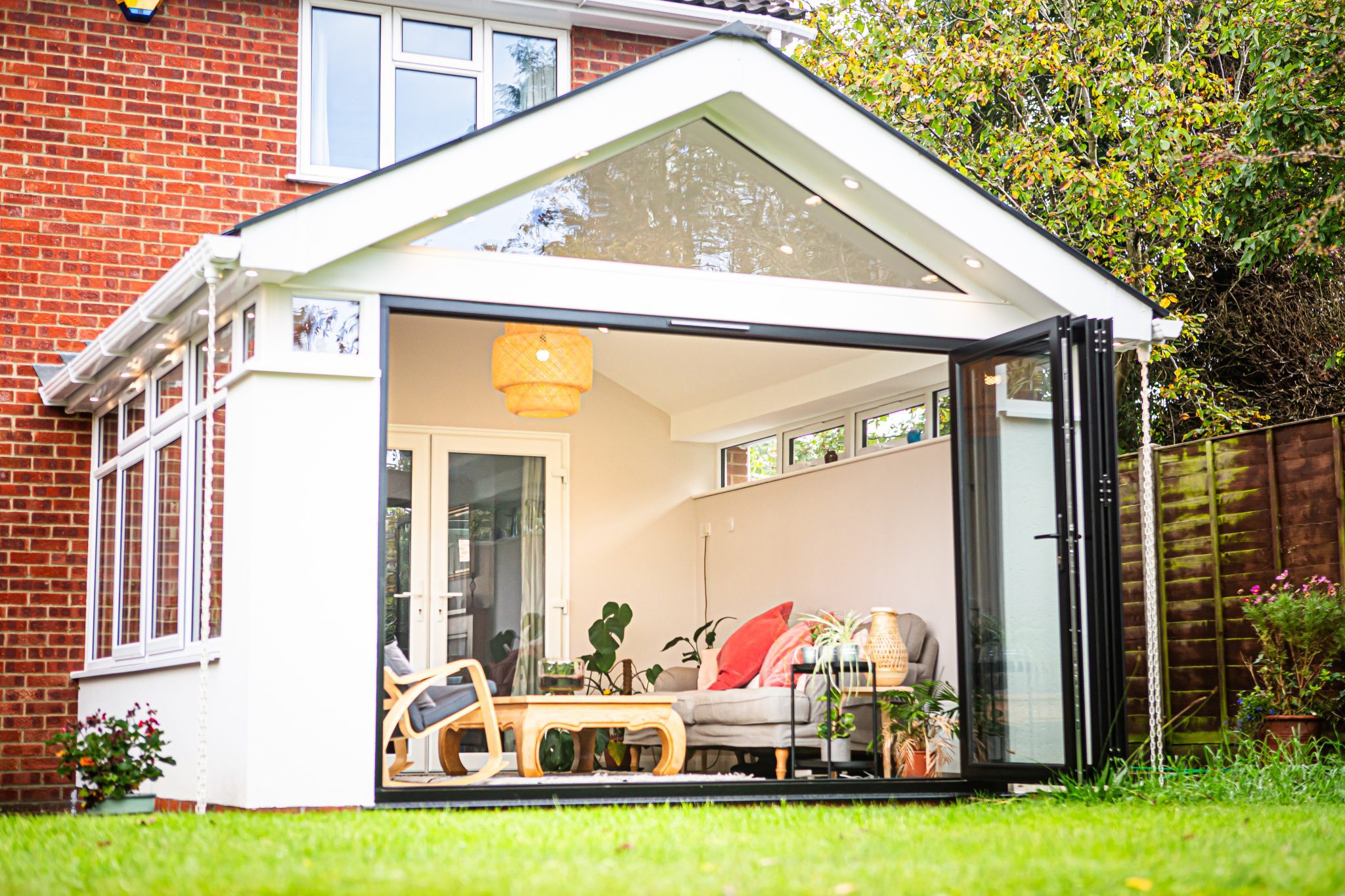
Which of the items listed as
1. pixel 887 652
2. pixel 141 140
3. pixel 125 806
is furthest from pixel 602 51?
pixel 125 806

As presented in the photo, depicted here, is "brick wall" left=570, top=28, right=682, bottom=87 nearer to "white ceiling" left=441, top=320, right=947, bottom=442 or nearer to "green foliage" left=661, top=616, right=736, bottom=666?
"white ceiling" left=441, top=320, right=947, bottom=442

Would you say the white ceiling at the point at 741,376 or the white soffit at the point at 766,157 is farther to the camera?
the white ceiling at the point at 741,376

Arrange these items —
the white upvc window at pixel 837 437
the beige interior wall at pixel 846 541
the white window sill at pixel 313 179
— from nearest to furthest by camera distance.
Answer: the beige interior wall at pixel 846 541 → the white upvc window at pixel 837 437 → the white window sill at pixel 313 179

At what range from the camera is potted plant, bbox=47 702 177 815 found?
6613 millimetres

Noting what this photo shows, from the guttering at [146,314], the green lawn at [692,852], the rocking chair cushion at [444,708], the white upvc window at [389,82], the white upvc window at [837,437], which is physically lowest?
the green lawn at [692,852]

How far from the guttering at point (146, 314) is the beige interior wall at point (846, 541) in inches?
173

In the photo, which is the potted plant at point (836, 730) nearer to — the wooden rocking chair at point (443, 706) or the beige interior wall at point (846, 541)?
the beige interior wall at point (846, 541)

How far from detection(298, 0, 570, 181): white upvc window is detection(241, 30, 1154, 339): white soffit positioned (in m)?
3.31

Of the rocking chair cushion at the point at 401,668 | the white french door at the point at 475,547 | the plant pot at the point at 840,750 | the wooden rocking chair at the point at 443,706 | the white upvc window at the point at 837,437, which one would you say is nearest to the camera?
the wooden rocking chair at the point at 443,706

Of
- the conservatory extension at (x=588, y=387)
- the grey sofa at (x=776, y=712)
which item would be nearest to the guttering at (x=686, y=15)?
the conservatory extension at (x=588, y=387)

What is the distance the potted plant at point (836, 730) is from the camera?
8.29m

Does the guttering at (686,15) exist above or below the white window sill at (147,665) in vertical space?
above

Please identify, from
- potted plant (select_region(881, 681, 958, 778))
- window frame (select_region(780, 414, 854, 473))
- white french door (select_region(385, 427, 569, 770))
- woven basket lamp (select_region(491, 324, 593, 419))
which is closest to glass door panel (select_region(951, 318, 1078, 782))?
potted plant (select_region(881, 681, 958, 778))

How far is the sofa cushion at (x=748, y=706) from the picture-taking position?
861cm
